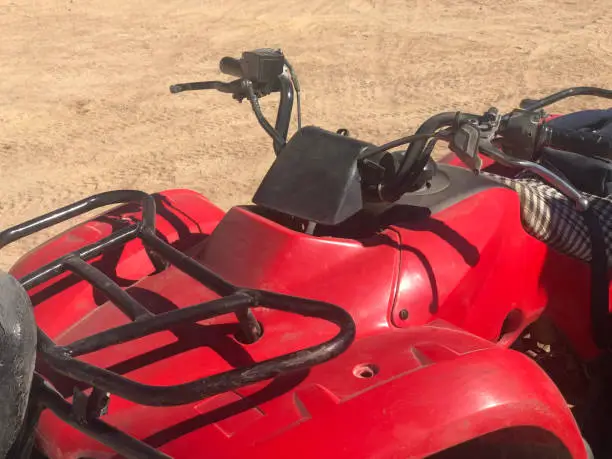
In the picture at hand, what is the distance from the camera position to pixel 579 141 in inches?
80.3

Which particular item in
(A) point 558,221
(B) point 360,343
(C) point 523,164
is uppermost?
(C) point 523,164

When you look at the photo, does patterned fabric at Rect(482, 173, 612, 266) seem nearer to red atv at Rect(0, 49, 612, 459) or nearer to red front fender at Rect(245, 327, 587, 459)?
red atv at Rect(0, 49, 612, 459)

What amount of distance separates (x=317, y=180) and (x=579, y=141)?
0.74 meters

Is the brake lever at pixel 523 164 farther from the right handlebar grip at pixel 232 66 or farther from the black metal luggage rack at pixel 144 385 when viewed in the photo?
the right handlebar grip at pixel 232 66

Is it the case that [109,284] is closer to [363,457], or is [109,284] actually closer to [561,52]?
[363,457]

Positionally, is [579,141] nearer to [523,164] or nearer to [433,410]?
[523,164]

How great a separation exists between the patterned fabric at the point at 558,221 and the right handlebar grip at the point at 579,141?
0.81ft

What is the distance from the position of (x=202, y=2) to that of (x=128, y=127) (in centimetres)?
431

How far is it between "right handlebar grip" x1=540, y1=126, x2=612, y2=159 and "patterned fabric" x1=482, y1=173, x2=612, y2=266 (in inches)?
9.7

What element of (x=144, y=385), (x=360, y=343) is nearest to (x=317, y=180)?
(x=360, y=343)

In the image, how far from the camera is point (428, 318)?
196 cm

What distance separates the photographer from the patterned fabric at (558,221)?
88.8 inches

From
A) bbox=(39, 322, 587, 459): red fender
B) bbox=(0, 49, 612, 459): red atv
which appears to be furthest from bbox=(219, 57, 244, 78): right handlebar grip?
bbox=(39, 322, 587, 459): red fender

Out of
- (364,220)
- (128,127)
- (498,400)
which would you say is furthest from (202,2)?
(498,400)
